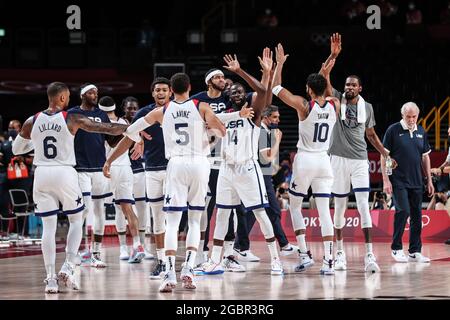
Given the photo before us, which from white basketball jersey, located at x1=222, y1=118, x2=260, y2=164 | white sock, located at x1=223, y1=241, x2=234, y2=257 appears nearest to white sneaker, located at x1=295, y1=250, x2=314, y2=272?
white sock, located at x1=223, y1=241, x2=234, y2=257

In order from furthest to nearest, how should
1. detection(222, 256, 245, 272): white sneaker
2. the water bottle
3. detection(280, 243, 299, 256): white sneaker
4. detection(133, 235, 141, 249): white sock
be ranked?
detection(280, 243, 299, 256): white sneaker → detection(133, 235, 141, 249): white sock → the water bottle → detection(222, 256, 245, 272): white sneaker

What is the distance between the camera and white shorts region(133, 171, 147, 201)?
13422 millimetres

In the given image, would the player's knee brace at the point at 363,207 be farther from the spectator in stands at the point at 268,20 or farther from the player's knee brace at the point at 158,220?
the spectator in stands at the point at 268,20

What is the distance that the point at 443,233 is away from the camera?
17156 mm

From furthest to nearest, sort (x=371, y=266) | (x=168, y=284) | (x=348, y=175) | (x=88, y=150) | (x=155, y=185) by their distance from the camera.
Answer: (x=88, y=150) → (x=348, y=175) → (x=155, y=185) → (x=371, y=266) → (x=168, y=284)

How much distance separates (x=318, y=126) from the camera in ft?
36.3

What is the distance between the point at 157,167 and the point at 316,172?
213 centimetres

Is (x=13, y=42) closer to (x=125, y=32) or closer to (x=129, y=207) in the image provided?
(x=125, y=32)

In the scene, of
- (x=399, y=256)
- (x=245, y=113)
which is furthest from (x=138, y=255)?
(x=245, y=113)

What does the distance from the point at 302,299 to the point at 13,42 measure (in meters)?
21.3

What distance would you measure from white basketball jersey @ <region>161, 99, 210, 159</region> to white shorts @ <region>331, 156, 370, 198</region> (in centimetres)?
275

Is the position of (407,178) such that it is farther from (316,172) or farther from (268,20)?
(268,20)

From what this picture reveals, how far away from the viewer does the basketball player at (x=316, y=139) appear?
434 inches

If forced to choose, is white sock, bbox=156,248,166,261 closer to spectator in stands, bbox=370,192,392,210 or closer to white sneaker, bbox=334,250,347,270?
white sneaker, bbox=334,250,347,270
